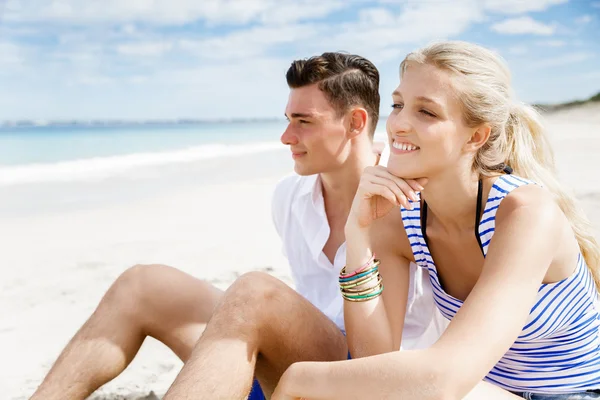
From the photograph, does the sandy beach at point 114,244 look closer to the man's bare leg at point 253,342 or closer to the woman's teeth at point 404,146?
the woman's teeth at point 404,146

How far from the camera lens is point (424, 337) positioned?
9.42 feet

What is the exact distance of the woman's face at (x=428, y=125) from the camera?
84.4 inches

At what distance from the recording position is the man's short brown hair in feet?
11.8

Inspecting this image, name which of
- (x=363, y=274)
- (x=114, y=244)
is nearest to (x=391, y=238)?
(x=363, y=274)

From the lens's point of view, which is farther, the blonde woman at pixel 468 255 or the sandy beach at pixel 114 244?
the sandy beach at pixel 114 244

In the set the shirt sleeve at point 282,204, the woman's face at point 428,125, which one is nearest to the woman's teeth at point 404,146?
the woman's face at point 428,125

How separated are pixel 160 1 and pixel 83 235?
42.1 metres

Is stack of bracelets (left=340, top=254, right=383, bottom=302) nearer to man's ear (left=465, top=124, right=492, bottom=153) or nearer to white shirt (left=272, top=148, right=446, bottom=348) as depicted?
white shirt (left=272, top=148, right=446, bottom=348)

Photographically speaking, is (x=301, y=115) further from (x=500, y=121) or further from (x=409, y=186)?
(x=500, y=121)

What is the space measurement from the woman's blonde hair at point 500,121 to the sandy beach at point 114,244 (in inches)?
15.9

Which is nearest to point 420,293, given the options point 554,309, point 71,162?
point 554,309

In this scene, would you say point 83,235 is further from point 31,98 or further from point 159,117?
point 159,117

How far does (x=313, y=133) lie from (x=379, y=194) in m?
1.18

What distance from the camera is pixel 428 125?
216 centimetres
